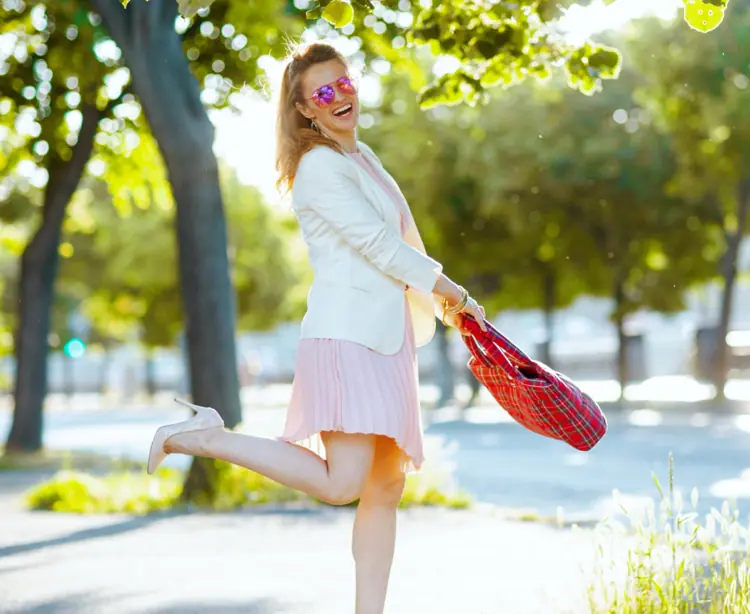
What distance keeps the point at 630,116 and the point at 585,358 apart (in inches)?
985

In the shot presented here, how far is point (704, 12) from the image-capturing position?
14.5 ft

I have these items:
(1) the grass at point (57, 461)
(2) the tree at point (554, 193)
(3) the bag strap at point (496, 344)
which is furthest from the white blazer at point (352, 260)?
(2) the tree at point (554, 193)

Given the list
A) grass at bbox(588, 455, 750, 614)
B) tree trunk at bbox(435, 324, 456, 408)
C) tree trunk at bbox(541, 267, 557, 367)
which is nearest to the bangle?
grass at bbox(588, 455, 750, 614)

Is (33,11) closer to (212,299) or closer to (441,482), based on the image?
(212,299)


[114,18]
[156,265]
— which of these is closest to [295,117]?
[114,18]

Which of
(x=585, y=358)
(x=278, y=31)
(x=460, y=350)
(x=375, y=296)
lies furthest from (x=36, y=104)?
(x=460, y=350)

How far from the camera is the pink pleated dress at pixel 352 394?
413cm

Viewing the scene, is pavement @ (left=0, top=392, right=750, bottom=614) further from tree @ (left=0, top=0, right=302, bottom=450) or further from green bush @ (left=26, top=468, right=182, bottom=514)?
tree @ (left=0, top=0, right=302, bottom=450)

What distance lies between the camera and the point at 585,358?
50.5 meters

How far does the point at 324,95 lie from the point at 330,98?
0.08 feet

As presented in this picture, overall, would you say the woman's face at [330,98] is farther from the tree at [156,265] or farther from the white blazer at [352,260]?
the tree at [156,265]

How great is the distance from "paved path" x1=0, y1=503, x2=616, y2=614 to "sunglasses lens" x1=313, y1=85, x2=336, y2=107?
71.1 inches

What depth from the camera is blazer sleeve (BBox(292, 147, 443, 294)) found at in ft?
13.7

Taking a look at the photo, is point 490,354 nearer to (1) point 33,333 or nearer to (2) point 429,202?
(1) point 33,333
